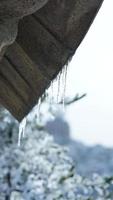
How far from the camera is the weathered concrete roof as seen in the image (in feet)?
5.05

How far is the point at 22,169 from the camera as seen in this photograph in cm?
843

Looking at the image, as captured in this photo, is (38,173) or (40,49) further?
(38,173)

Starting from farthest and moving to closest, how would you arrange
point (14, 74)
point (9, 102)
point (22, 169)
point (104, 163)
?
point (104, 163) → point (22, 169) → point (9, 102) → point (14, 74)

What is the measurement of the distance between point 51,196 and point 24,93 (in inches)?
267

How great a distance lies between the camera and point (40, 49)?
1716 millimetres

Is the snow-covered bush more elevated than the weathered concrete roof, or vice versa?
the weathered concrete roof

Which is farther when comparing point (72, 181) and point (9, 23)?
point (72, 181)

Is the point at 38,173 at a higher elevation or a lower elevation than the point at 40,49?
lower

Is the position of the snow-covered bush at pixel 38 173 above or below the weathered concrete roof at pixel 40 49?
below

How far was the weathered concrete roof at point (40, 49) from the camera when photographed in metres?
1.54

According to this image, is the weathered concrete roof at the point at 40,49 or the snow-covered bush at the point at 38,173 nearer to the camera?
the weathered concrete roof at the point at 40,49

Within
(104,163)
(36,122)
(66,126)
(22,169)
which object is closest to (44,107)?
(36,122)

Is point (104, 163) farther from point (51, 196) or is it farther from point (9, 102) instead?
point (9, 102)

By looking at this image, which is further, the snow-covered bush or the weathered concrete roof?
the snow-covered bush
